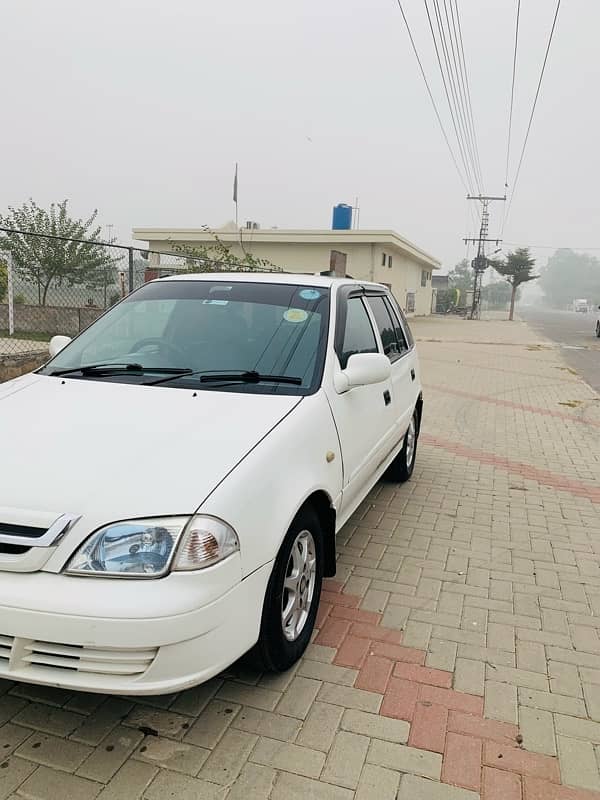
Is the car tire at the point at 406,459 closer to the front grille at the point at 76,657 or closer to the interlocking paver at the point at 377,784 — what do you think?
the interlocking paver at the point at 377,784

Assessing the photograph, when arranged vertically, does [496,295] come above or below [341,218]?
below

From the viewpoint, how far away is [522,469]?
639cm

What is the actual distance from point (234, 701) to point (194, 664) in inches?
21.7

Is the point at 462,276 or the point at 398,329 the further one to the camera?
the point at 462,276

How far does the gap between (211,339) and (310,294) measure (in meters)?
0.69

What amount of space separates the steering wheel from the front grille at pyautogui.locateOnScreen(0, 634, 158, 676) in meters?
1.73

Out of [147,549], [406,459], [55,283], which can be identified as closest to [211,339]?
[147,549]

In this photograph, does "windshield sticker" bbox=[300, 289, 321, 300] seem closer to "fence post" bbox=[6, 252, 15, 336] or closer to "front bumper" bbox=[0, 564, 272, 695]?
"front bumper" bbox=[0, 564, 272, 695]

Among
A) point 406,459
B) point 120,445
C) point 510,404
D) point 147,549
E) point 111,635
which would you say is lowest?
point 510,404

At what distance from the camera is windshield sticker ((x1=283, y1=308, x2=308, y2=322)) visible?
12.0 feet

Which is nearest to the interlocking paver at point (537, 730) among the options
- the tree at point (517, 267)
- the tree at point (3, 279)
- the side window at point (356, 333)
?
the side window at point (356, 333)

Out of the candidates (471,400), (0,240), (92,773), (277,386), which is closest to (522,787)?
(92,773)

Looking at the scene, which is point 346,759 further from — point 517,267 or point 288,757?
point 517,267

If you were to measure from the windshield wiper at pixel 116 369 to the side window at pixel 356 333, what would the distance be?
2.99 feet
